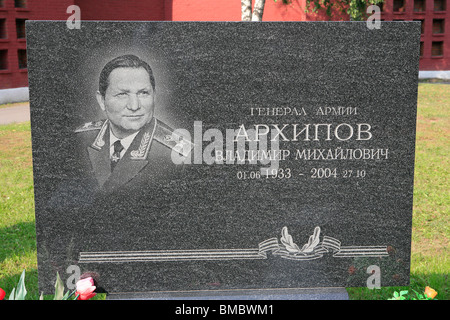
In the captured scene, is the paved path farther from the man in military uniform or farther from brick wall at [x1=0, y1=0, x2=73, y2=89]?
the man in military uniform

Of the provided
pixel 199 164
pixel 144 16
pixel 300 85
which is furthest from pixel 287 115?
pixel 144 16

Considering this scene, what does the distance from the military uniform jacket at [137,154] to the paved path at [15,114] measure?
7482 mm

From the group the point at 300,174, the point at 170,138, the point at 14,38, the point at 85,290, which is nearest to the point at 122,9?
the point at 14,38

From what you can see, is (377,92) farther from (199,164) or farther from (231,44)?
(199,164)

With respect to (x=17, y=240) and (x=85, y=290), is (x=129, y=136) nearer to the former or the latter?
(x=85, y=290)

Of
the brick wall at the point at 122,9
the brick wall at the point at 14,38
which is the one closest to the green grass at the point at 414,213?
the brick wall at the point at 14,38

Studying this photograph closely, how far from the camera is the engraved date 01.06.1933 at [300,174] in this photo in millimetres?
2957

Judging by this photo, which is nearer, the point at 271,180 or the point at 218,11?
the point at 271,180

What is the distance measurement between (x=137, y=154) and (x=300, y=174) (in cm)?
89

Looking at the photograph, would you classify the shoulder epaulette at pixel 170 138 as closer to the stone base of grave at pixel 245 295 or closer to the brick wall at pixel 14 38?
the stone base of grave at pixel 245 295

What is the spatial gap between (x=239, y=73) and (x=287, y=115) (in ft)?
1.12

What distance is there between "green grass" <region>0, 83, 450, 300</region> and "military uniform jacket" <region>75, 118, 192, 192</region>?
81 centimetres

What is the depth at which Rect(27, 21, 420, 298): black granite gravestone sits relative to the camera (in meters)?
2.84

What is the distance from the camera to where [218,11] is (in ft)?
49.8
